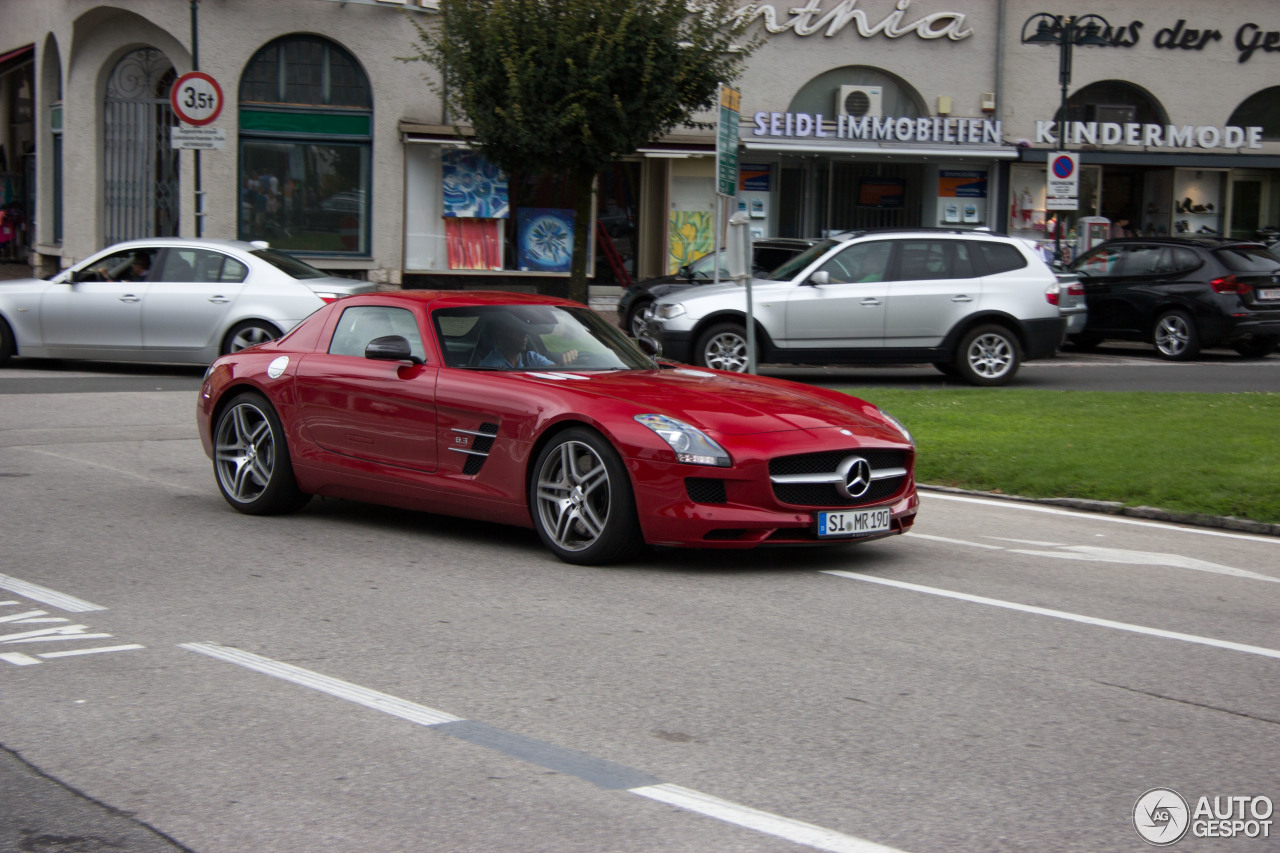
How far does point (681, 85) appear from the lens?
20906 mm

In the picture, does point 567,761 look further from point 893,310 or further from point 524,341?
point 893,310

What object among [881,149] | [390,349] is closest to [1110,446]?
[390,349]

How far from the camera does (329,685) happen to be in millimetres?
5074

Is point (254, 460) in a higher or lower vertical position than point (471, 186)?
lower

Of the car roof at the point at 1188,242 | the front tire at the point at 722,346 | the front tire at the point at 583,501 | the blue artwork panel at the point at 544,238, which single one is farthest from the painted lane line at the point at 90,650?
the blue artwork panel at the point at 544,238

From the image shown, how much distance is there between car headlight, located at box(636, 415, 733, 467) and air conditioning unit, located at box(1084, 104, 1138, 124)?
84.0ft

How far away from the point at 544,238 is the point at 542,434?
66.4 ft

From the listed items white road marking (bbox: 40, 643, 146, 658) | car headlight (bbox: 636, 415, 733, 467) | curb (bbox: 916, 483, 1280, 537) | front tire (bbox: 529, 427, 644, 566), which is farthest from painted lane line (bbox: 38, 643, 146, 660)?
curb (bbox: 916, 483, 1280, 537)

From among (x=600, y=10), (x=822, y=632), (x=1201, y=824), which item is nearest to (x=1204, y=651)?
(x=822, y=632)

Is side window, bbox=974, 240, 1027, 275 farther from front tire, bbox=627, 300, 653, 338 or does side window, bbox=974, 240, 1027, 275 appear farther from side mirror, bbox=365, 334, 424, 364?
side mirror, bbox=365, 334, 424, 364

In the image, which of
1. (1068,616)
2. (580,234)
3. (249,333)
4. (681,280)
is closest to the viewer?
(1068,616)

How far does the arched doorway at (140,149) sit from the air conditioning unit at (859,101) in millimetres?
12663

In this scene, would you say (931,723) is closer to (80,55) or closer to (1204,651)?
(1204,651)

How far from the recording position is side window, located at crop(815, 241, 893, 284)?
16734 millimetres
